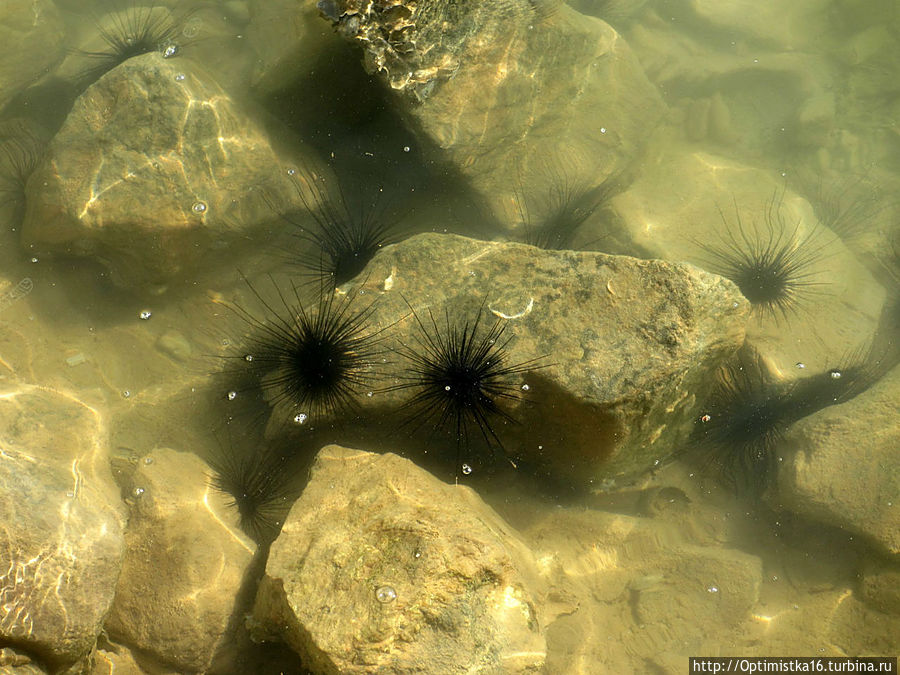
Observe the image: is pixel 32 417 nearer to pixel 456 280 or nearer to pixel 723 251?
pixel 456 280

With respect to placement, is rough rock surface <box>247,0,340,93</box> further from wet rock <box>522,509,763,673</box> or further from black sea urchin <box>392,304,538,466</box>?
wet rock <box>522,509,763,673</box>

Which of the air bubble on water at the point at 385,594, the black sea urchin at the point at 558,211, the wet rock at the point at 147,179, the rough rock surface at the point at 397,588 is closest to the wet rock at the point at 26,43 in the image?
the wet rock at the point at 147,179

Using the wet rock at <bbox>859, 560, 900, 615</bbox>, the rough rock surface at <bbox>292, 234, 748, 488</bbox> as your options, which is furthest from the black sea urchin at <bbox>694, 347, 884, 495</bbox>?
the wet rock at <bbox>859, 560, 900, 615</bbox>

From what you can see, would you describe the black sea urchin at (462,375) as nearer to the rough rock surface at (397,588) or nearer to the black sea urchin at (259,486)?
the rough rock surface at (397,588)

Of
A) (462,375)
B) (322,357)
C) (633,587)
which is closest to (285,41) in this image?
(322,357)

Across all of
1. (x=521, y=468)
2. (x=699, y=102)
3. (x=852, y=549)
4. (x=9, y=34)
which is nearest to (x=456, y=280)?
(x=521, y=468)

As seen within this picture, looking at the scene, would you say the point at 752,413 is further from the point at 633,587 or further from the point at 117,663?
the point at 117,663
